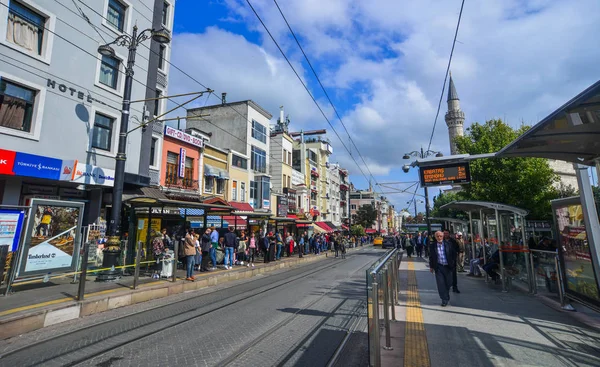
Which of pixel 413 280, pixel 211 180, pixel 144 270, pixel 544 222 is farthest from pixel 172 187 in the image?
pixel 544 222

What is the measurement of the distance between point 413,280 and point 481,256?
3584 millimetres

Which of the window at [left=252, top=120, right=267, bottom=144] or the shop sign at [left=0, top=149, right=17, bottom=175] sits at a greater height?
the window at [left=252, top=120, right=267, bottom=144]

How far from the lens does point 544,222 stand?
28.4 metres

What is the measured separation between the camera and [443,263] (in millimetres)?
7570

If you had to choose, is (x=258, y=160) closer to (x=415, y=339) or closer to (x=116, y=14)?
(x=116, y=14)

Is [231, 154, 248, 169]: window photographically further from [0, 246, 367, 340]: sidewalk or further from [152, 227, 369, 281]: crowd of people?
[0, 246, 367, 340]: sidewalk

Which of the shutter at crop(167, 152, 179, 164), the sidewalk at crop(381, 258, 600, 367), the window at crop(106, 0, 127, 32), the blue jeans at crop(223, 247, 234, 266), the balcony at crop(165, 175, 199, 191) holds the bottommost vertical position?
the sidewalk at crop(381, 258, 600, 367)

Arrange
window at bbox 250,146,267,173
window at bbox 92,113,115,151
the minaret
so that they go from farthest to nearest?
the minaret < window at bbox 250,146,267,173 < window at bbox 92,113,115,151

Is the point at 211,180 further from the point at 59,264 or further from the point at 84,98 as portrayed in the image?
the point at 59,264

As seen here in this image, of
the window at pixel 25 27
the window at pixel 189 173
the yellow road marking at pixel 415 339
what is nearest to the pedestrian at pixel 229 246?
the yellow road marking at pixel 415 339

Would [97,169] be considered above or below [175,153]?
below

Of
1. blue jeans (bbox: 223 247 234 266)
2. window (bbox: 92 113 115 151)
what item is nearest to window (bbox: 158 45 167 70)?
window (bbox: 92 113 115 151)

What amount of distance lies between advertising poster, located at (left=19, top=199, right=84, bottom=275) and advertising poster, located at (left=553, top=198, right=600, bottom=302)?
40.3ft

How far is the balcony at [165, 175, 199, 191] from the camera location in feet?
68.1
